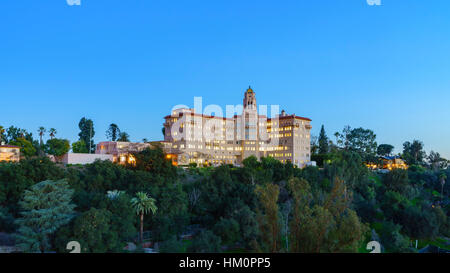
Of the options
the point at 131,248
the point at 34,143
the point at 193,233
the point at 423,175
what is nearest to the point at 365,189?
the point at 423,175

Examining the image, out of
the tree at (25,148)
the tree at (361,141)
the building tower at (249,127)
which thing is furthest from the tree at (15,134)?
the tree at (361,141)

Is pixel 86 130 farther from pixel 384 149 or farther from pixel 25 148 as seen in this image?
pixel 384 149

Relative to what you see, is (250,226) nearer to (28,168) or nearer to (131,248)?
(131,248)

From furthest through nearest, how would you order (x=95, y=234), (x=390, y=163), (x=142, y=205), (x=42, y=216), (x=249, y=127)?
(x=390, y=163), (x=249, y=127), (x=142, y=205), (x=42, y=216), (x=95, y=234)

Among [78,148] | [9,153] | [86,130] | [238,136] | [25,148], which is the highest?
[86,130]

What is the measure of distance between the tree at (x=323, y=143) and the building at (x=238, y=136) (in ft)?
41.7

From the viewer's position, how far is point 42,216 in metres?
26.8

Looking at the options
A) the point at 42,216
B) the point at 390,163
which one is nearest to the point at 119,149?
the point at 42,216

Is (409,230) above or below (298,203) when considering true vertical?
below

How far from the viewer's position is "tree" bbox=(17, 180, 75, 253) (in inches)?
1017

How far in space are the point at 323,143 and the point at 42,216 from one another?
293ft

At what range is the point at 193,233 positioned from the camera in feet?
117

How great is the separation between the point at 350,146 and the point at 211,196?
78.2m

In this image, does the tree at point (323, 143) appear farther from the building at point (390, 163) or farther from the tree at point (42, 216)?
the tree at point (42, 216)
